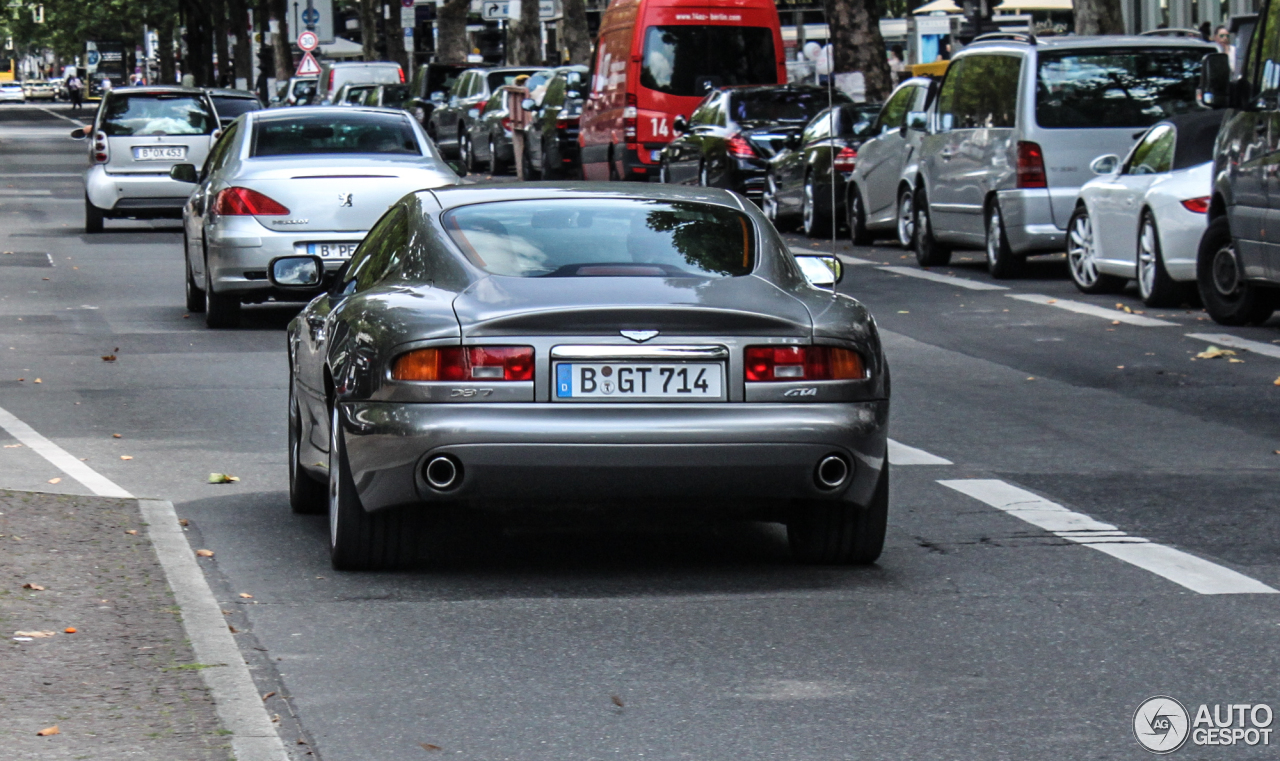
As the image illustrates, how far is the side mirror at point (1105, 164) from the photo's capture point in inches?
696

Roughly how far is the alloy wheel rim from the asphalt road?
15.6 ft

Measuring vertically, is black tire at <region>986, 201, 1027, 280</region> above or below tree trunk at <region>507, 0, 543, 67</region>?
below

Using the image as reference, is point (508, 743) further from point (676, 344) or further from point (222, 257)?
point (222, 257)

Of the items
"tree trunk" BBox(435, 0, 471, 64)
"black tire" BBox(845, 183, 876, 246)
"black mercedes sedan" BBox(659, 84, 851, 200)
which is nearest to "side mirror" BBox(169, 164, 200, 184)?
"black tire" BBox(845, 183, 876, 246)

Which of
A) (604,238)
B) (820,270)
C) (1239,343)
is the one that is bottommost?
(1239,343)

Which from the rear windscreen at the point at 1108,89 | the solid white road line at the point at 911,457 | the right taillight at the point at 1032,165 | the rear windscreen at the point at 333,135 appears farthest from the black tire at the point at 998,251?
the solid white road line at the point at 911,457

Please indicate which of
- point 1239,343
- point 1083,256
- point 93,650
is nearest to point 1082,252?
point 1083,256

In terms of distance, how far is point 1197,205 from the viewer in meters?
16.3

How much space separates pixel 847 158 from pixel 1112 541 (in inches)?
667

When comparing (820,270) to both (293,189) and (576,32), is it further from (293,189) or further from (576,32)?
(576,32)

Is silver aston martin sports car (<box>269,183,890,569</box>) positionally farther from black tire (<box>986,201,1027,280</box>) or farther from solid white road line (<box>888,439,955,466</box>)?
black tire (<box>986,201,1027,280</box>)

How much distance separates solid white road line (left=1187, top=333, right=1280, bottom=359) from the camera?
14.1 metres

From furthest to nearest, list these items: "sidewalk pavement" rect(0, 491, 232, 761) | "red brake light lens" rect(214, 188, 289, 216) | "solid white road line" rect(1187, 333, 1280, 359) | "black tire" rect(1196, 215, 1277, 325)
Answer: "red brake light lens" rect(214, 188, 289, 216)
"black tire" rect(1196, 215, 1277, 325)
"solid white road line" rect(1187, 333, 1280, 359)
"sidewalk pavement" rect(0, 491, 232, 761)

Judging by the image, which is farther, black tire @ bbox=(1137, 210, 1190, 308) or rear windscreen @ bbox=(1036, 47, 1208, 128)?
rear windscreen @ bbox=(1036, 47, 1208, 128)
